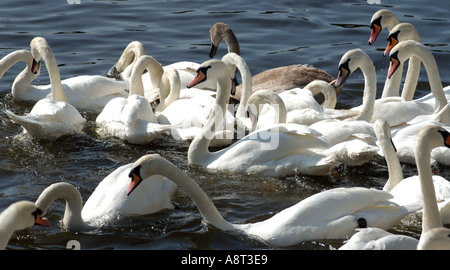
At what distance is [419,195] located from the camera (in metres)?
7.19

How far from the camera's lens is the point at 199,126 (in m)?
9.61

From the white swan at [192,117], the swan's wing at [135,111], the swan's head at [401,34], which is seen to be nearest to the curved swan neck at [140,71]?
the white swan at [192,117]

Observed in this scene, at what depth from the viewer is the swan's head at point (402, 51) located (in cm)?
985

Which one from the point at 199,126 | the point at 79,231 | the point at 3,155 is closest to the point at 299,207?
the point at 79,231

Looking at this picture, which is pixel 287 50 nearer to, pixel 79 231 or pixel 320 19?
pixel 320 19

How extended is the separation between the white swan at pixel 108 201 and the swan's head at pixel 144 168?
301mm

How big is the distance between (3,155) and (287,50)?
6399 millimetres

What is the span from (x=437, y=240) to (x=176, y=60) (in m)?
8.93

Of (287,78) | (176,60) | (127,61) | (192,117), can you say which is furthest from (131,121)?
(176,60)

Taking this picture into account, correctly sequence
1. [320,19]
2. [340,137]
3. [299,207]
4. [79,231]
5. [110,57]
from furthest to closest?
[320,19] < [110,57] < [340,137] < [79,231] < [299,207]

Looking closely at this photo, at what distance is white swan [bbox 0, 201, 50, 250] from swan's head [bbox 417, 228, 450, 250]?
9.42 ft

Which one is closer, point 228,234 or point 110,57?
point 228,234

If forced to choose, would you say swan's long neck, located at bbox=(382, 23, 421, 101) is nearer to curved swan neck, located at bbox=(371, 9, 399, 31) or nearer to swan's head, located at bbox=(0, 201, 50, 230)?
curved swan neck, located at bbox=(371, 9, 399, 31)
